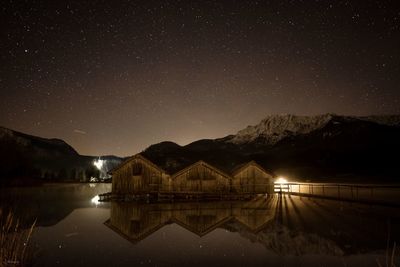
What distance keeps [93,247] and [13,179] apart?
70.7m

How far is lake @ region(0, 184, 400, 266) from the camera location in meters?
16.1

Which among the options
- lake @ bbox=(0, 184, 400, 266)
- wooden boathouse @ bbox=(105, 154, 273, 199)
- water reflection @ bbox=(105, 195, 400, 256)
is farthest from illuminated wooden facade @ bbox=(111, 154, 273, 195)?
lake @ bbox=(0, 184, 400, 266)

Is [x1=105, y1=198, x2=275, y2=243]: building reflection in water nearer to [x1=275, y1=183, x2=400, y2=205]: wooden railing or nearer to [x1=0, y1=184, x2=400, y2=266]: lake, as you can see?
[x1=0, y1=184, x2=400, y2=266]: lake

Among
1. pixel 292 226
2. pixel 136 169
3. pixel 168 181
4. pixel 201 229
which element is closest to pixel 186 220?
pixel 201 229

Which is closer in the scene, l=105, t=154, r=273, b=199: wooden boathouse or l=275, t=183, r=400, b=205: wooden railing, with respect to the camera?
l=275, t=183, r=400, b=205: wooden railing

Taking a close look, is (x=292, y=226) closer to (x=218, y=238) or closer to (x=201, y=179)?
(x=218, y=238)

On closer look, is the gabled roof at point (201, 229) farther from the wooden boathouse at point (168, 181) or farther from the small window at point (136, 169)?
the small window at point (136, 169)

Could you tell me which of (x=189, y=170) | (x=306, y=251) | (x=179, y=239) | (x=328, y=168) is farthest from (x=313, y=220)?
(x=328, y=168)

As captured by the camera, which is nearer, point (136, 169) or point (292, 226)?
point (292, 226)

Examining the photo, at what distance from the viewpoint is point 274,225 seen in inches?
980

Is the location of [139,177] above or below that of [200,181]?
above

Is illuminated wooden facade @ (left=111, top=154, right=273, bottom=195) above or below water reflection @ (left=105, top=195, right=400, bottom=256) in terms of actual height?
above

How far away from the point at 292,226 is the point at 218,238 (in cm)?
616

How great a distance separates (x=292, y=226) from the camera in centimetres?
2422
